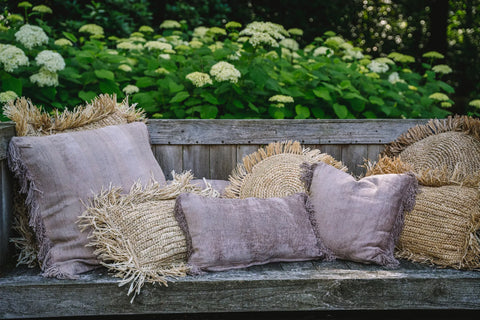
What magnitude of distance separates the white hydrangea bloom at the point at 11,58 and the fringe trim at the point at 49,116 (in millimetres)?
496

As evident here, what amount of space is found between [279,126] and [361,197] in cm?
67

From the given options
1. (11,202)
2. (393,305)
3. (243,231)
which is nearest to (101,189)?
(11,202)

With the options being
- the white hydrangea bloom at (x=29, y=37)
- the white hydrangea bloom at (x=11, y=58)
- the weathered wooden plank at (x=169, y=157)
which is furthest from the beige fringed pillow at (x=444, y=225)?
Result: the white hydrangea bloom at (x=29, y=37)

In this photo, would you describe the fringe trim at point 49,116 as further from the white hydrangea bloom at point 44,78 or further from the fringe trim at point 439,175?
the fringe trim at point 439,175

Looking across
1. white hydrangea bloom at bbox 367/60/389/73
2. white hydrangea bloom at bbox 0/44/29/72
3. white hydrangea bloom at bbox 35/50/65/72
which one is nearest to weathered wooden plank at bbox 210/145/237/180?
white hydrangea bloom at bbox 35/50/65/72

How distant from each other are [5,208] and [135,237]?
50cm

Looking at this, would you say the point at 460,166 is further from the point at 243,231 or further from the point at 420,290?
the point at 243,231

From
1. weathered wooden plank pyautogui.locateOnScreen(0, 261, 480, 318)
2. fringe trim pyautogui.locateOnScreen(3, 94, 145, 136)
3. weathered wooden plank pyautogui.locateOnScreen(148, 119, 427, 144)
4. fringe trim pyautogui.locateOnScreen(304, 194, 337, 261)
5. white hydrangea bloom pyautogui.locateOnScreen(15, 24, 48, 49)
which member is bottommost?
weathered wooden plank pyautogui.locateOnScreen(0, 261, 480, 318)

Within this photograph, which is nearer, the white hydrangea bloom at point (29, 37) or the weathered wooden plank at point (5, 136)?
the weathered wooden plank at point (5, 136)

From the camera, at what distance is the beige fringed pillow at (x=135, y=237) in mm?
1472

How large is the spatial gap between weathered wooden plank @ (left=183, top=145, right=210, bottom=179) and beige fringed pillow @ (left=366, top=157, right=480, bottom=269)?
0.97 meters

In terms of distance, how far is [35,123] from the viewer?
5.71ft

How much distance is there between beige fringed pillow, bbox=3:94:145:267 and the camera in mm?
1621

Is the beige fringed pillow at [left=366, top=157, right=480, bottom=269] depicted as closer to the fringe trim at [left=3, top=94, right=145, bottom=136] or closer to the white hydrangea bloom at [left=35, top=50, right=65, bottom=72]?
the fringe trim at [left=3, top=94, right=145, bottom=136]
